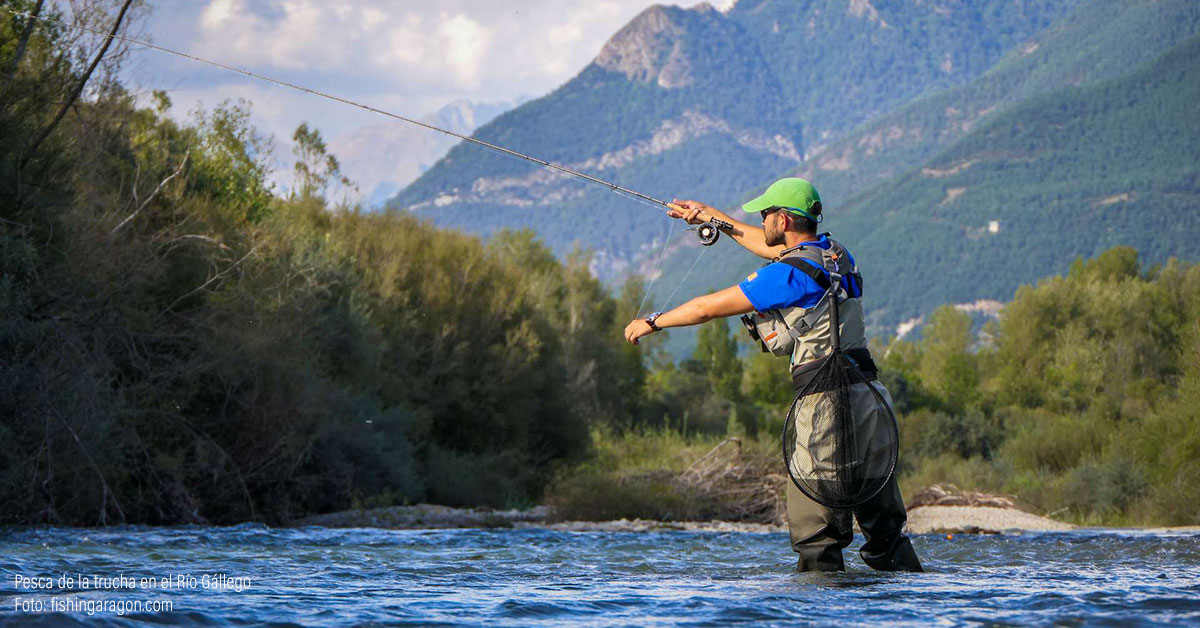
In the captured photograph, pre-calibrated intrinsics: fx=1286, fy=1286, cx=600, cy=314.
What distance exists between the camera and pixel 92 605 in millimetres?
6168

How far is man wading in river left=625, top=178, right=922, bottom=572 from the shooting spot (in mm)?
6820

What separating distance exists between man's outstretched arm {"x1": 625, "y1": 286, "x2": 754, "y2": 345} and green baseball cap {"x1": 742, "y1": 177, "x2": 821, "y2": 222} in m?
0.69

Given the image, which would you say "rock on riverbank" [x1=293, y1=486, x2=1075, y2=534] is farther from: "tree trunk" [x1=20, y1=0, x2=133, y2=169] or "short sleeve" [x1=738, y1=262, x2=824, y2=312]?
"short sleeve" [x1=738, y1=262, x2=824, y2=312]

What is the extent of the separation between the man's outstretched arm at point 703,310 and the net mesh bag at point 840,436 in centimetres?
50

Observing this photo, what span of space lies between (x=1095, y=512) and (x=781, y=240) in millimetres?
17229

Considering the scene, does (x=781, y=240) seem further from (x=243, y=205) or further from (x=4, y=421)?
(x=243, y=205)

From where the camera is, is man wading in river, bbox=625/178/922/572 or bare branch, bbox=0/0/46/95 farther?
bare branch, bbox=0/0/46/95

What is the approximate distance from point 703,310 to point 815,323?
623mm

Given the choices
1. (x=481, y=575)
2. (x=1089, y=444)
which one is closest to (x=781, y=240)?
(x=481, y=575)

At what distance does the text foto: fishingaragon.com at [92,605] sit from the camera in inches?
236

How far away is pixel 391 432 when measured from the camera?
23625 millimetres

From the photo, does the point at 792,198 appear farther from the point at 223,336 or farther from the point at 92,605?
the point at 223,336

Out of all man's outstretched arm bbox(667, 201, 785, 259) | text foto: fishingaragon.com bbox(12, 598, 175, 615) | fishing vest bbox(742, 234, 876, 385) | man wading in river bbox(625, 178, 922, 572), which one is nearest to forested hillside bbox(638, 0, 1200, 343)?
man's outstretched arm bbox(667, 201, 785, 259)

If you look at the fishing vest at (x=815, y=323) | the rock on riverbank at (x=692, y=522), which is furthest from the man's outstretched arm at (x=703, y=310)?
the rock on riverbank at (x=692, y=522)
